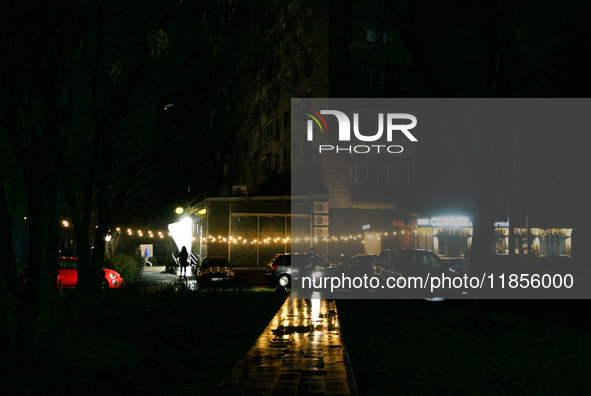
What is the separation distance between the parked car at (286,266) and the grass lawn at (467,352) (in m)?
8.87

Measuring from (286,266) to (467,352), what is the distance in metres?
15.7

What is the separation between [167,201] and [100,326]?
5790 cm

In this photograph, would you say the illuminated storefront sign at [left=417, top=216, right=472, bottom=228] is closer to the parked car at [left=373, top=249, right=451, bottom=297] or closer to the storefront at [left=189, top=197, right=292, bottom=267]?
the storefront at [left=189, top=197, right=292, bottom=267]

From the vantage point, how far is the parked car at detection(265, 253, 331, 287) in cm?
2370

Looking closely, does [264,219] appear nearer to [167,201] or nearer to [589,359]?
[589,359]

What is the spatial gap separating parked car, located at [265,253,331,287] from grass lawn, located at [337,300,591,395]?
8867mm

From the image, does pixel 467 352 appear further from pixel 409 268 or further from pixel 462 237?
pixel 462 237

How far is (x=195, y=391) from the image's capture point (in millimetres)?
6008

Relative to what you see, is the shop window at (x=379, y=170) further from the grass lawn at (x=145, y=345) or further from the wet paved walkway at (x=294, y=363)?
the wet paved walkway at (x=294, y=363)

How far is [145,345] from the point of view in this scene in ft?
27.7

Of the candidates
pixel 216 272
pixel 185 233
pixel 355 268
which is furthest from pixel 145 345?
pixel 185 233

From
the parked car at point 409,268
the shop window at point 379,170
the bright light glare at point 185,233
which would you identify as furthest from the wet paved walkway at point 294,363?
the bright light glare at point 185,233

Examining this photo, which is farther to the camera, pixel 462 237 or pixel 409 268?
pixel 462 237

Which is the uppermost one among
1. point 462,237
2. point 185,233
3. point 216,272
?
point 185,233
